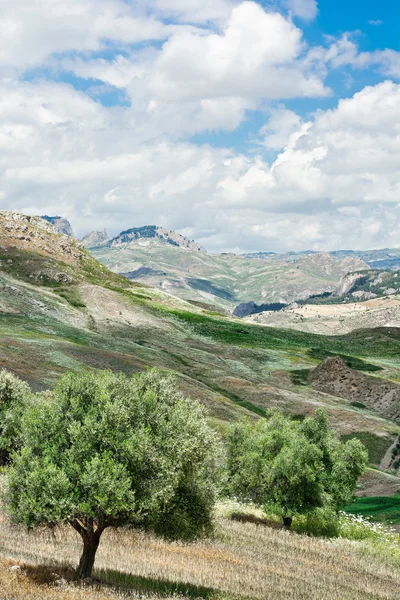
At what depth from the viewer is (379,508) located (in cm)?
6297

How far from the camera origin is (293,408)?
13050cm

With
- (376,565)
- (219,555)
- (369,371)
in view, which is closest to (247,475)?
(376,565)

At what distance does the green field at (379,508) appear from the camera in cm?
5720

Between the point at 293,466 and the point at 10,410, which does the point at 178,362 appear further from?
the point at 293,466

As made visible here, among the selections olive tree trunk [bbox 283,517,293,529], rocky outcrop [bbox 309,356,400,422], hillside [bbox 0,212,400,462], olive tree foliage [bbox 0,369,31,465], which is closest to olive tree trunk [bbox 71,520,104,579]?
olive tree foliage [bbox 0,369,31,465]

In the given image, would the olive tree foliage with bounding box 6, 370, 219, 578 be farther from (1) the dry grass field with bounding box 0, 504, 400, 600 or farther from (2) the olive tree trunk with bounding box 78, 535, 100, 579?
(1) the dry grass field with bounding box 0, 504, 400, 600

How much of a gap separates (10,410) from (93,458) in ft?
121

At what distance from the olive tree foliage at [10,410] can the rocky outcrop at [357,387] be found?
101 m

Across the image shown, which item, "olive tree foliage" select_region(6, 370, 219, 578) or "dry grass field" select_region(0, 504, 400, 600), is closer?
"dry grass field" select_region(0, 504, 400, 600)

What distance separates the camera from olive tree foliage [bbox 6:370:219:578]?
2194 centimetres

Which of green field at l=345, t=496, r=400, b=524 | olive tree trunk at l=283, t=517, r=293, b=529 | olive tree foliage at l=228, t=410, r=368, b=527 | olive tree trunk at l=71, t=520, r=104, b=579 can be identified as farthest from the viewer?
green field at l=345, t=496, r=400, b=524

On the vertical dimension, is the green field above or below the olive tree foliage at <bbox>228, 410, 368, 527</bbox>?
below

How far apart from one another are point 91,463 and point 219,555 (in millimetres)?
13317

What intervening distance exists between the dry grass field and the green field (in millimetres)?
18348
